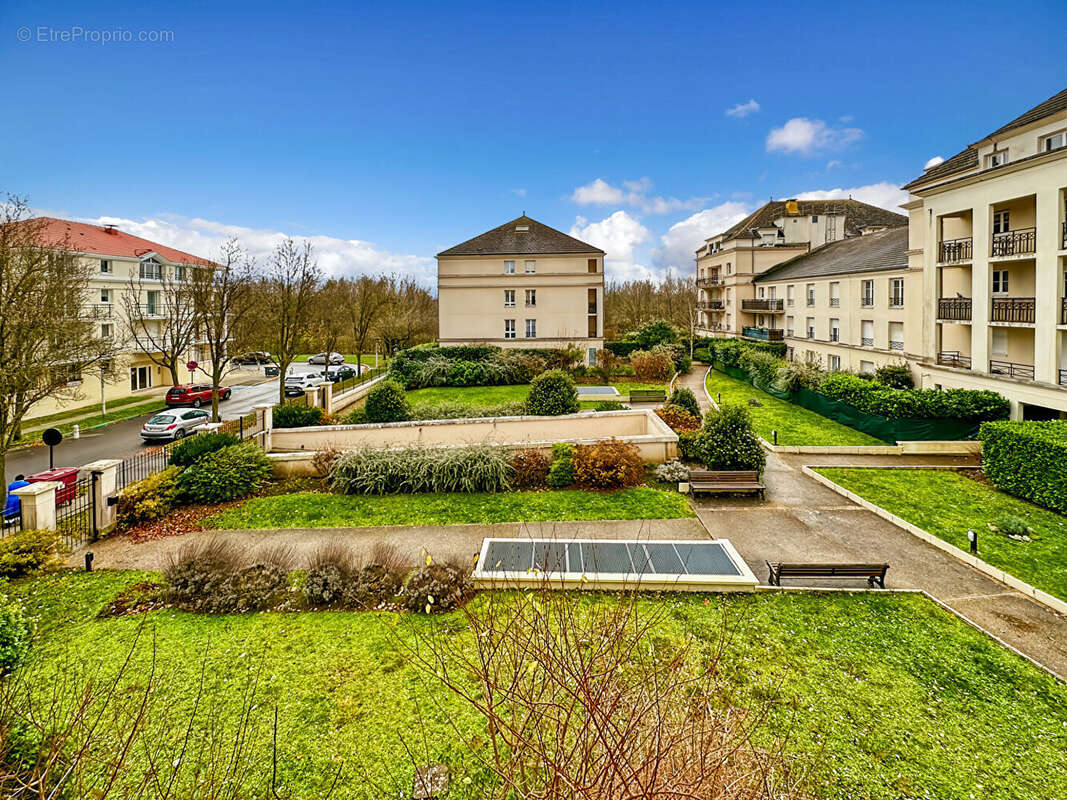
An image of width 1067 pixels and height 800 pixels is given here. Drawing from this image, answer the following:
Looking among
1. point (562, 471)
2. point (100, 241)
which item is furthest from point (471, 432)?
point (100, 241)

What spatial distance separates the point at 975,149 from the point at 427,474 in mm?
26251

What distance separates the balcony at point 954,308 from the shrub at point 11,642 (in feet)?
95.8

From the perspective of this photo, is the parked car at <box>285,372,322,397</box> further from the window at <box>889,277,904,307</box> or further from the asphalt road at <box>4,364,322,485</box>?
the window at <box>889,277,904,307</box>

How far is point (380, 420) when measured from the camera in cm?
2111

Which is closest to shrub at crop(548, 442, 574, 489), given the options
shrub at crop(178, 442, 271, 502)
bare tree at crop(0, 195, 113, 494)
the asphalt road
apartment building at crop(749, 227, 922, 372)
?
shrub at crop(178, 442, 271, 502)

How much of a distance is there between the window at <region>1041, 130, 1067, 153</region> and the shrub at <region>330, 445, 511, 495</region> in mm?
21870

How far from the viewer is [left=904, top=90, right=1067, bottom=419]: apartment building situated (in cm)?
1766

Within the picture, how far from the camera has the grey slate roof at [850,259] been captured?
31.3m

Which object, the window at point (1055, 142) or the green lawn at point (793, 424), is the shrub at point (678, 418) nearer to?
the green lawn at point (793, 424)

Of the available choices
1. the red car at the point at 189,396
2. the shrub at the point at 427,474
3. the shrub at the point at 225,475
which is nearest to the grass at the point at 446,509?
the shrub at the point at 427,474

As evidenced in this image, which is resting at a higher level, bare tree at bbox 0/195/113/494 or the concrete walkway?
bare tree at bbox 0/195/113/494

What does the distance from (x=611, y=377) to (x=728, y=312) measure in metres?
24.4

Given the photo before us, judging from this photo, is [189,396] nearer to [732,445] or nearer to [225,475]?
[225,475]

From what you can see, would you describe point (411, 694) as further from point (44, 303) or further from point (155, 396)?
point (155, 396)
